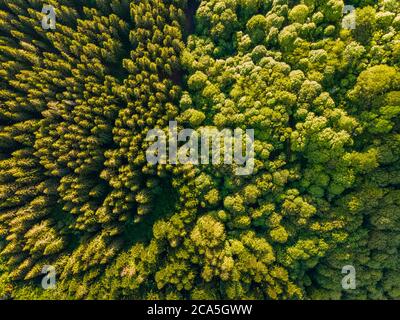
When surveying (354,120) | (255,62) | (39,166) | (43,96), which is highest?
(255,62)

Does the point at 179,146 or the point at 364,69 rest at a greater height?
the point at 364,69

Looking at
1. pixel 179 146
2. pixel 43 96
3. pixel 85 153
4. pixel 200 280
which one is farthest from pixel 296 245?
pixel 43 96

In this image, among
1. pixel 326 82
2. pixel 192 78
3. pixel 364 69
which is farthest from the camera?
pixel 192 78

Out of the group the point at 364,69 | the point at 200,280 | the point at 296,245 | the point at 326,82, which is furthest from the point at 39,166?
the point at 364,69

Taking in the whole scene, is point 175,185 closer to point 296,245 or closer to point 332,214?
point 296,245

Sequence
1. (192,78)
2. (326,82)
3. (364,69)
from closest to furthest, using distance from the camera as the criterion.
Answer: (364,69) < (326,82) < (192,78)

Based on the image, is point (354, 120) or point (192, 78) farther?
point (192, 78)
